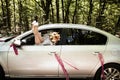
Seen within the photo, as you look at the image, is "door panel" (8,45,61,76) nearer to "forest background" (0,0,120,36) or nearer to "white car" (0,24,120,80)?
"white car" (0,24,120,80)

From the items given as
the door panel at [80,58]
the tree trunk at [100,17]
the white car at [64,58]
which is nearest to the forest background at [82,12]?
the tree trunk at [100,17]

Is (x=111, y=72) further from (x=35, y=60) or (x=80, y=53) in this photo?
(x=35, y=60)

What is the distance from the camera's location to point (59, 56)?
714 centimetres

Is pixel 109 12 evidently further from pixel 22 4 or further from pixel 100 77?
pixel 100 77

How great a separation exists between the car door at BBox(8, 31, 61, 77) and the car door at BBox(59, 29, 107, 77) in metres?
0.25

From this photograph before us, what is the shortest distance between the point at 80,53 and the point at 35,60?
3.96ft

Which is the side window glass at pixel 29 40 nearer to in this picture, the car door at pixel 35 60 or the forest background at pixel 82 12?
the car door at pixel 35 60

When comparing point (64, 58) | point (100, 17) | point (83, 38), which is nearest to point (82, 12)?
point (100, 17)

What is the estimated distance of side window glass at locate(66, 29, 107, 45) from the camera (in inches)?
286

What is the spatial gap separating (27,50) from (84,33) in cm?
160

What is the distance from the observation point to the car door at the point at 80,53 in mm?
7141

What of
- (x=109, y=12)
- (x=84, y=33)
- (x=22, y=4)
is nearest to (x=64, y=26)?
(x=84, y=33)

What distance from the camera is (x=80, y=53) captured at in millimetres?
7152

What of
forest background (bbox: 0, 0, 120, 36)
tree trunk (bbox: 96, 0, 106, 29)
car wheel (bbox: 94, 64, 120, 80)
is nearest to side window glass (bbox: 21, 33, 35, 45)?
car wheel (bbox: 94, 64, 120, 80)
